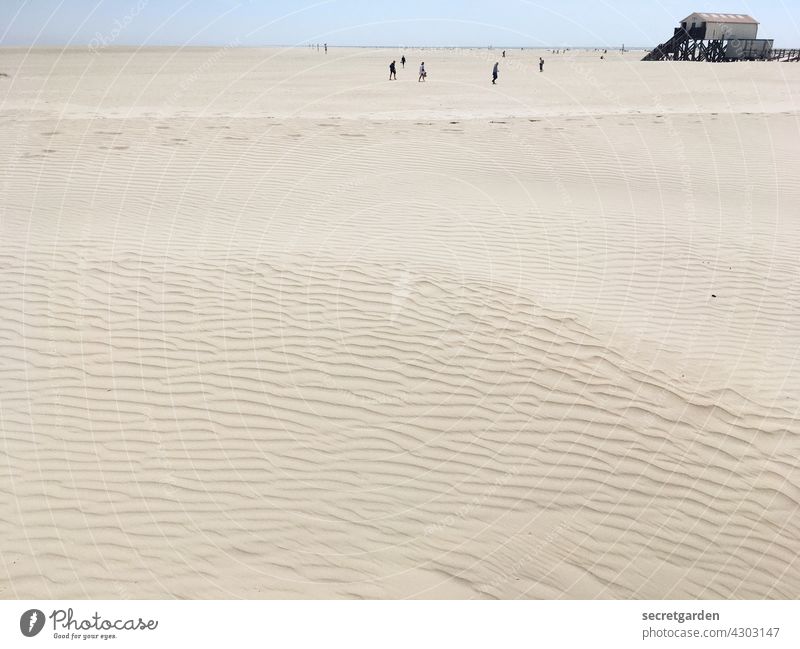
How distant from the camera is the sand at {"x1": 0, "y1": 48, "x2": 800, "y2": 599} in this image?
200 inches

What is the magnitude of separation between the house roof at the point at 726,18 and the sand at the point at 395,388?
53408 mm

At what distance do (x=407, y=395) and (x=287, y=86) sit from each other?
129 ft

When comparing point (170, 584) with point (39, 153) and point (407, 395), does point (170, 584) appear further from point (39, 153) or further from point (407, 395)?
point (39, 153)

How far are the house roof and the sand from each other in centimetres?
5341

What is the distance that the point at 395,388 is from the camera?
6996mm

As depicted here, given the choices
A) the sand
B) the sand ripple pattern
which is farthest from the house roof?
the sand ripple pattern

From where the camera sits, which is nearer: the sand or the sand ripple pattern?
the sand ripple pattern

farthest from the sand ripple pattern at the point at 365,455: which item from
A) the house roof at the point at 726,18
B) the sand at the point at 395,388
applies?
the house roof at the point at 726,18

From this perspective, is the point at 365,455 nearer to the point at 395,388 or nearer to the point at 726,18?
the point at 395,388

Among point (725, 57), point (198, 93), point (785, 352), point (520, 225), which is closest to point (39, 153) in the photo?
point (520, 225)

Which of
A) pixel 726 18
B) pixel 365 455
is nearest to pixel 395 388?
pixel 365 455

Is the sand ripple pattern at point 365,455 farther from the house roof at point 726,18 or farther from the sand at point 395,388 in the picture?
the house roof at point 726,18

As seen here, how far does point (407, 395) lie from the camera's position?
22.6 feet

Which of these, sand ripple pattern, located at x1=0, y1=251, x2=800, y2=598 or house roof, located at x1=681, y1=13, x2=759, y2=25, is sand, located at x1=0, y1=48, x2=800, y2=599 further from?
house roof, located at x1=681, y1=13, x2=759, y2=25
